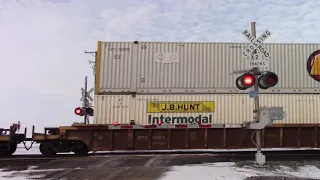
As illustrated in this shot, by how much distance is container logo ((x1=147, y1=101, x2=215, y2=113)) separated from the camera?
48.3 ft

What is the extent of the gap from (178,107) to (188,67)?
1773 millimetres

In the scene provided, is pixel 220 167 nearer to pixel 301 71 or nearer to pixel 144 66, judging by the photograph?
pixel 144 66

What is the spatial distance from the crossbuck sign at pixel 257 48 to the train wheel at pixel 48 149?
862 cm

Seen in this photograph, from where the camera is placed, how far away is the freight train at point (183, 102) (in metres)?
14.5

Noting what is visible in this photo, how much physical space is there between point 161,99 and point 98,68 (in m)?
→ 2.93

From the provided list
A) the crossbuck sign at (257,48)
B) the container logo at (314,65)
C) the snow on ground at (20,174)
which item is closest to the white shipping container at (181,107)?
the container logo at (314,65)

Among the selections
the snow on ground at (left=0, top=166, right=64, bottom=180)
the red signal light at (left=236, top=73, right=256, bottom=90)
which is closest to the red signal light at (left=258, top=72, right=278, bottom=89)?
the red signal light at (left=236, top=73, right=256, bottom=90)

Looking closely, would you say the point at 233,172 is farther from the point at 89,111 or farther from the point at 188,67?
the point at 89,111

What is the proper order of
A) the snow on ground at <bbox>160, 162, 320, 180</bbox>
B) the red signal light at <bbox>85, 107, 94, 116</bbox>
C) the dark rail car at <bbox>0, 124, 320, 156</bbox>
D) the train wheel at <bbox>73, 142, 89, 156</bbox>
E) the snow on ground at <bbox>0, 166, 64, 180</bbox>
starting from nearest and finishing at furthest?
1. the snow on ground at <bbox>160, 162, 320, 180</bbox>
2. the snow on ground at <bbox>0, 166, 64, 180</bbox>
3. the dark rail car at <bbox>0, 124, 320, 156</bbox>
4. the train wheel at <bbox>73, 142, 89, 156</bbox>
5. the red signal light at <bbox>85, 107, 94, 116</bbox>

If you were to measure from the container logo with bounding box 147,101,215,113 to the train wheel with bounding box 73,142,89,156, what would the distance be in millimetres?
2934

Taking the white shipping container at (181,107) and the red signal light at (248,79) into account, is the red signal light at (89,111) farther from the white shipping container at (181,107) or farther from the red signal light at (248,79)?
the red signal light at (248,79)

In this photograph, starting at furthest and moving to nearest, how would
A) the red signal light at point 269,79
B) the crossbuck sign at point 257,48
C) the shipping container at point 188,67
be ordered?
the shipping container at point 188,67
the crossbuck sign at point 257,48
the red signal light at point 269,79

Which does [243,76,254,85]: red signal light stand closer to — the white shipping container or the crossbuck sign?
the crossbuck sign

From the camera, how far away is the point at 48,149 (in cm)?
1445
